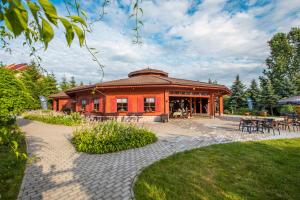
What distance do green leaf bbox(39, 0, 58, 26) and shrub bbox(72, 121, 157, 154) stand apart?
6.35m

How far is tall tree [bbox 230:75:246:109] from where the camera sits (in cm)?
3091

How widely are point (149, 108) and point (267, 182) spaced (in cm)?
1306

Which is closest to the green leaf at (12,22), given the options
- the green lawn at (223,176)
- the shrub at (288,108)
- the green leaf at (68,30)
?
the green leaf at (68,30)

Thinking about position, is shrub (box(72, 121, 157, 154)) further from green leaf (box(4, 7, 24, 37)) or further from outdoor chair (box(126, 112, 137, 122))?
outdoor chair (box(126, 112, 137, 122))

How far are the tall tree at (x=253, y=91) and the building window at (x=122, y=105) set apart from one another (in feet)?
74.5

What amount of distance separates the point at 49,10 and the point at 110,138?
6.78 metres

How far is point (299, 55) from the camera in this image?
35875 millimetres

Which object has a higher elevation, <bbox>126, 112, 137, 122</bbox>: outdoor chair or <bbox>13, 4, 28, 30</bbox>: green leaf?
<bbox>13, 4, 28, 30</bbox>: green leaf

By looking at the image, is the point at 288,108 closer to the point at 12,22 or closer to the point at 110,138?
the point at 110,138

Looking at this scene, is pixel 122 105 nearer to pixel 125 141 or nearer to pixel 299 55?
pixel 125 141

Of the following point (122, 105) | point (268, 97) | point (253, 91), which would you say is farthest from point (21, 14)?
point (253, 91)

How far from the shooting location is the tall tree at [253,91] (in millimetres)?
29686

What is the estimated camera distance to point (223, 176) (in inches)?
176

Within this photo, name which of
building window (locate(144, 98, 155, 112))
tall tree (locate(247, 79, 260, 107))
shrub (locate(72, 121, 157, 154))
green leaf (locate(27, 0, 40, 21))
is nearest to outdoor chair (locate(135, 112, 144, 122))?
building window (locate(144, 98, 155, 112))
